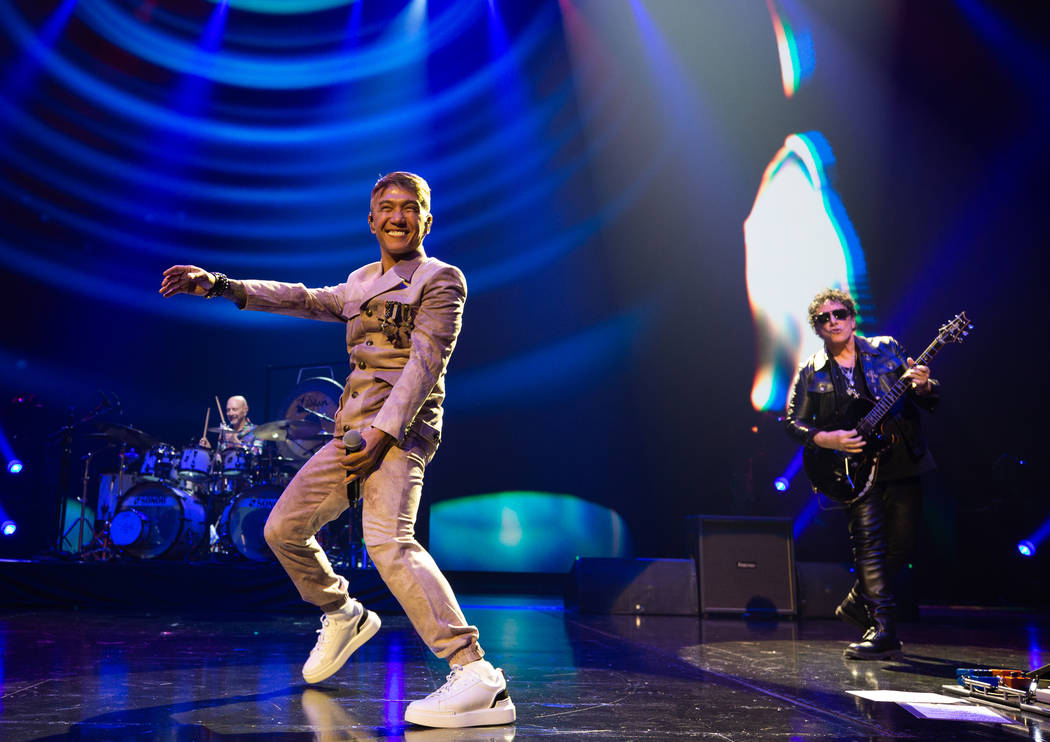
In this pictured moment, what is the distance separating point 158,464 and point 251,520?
119 cm

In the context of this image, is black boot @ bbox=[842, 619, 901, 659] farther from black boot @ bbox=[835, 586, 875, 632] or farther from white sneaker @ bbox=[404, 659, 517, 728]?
white sneaker @ bbox=[404, 659, 517, 728]

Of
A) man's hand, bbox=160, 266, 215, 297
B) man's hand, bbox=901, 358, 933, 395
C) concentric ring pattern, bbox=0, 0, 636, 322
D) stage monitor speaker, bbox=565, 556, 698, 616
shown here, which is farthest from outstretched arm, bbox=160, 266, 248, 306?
concentric ring pattern, bbox=0, 0, 636, 322

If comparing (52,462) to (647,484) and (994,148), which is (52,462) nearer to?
(647,484)

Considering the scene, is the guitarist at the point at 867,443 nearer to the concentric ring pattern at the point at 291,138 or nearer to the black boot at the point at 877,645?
the black boot at the point at 877,645

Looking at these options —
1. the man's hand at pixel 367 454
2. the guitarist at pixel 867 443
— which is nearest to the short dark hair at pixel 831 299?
the guitarist at pixel 867 443

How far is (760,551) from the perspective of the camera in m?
6.14

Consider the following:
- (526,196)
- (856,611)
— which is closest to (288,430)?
(526,196)

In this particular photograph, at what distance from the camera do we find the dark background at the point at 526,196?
28.7ft

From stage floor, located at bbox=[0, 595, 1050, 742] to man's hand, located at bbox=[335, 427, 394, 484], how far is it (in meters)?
0.67

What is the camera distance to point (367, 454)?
219 cm

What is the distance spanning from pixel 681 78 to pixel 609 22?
3.61 ft

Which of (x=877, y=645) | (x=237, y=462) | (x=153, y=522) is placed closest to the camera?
(x=877, y=645)

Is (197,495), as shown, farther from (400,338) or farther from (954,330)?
(954,330)

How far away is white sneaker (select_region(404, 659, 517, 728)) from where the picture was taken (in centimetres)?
205
